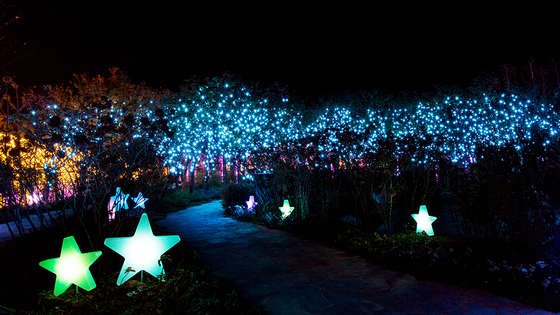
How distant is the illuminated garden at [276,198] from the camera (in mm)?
3840

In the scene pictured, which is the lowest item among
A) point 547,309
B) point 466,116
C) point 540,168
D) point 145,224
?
point 547,309

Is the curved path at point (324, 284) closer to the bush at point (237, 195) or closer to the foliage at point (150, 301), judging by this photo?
the foliage at point (150, 301)

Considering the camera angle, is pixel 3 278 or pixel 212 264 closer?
pixel 3 278

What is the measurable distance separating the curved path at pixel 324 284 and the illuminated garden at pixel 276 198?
30 cm

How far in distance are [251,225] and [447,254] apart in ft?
17.9

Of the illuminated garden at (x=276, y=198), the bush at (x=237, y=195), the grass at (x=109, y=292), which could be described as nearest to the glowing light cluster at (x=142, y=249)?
the illuminated garden at (x=276, y=198)

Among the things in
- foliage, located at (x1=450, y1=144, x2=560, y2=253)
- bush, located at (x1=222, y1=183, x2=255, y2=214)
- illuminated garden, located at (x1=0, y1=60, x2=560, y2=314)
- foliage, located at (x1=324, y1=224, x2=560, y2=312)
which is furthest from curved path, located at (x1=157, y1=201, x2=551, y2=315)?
bush, located at (x1=222, y1=183, x2=255, y2=214)

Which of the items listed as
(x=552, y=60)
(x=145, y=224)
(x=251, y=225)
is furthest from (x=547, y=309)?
(x=552, y=60)

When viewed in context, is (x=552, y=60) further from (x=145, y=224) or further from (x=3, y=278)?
(x=3, y=278)

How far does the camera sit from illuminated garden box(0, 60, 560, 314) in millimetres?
3840

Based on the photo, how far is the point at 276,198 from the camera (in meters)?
10.1

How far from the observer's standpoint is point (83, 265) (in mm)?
3543

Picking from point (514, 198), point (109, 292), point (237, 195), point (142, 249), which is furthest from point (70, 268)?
point (237, 195)

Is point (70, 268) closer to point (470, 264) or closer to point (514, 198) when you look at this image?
point (470, 264)
